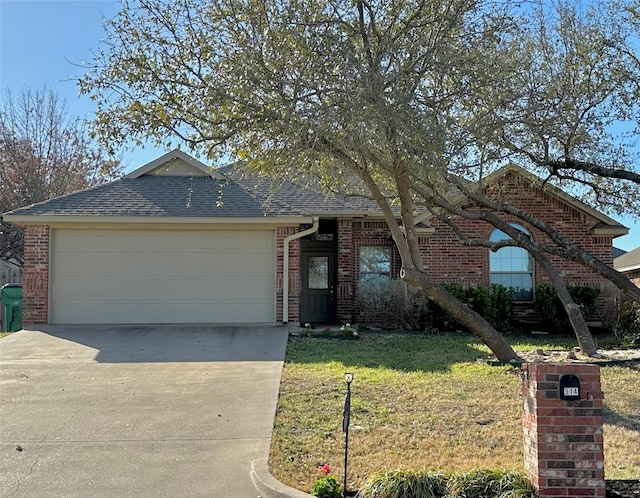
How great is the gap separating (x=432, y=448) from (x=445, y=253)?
9.86 m

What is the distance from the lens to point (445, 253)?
49.7ft

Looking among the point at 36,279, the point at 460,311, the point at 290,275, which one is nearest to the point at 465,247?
the point at 290,275

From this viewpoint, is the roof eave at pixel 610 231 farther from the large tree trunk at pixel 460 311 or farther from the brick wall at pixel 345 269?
the large tree trunk at pixel 460 311

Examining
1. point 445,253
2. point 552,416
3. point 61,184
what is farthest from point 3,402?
point 61,184

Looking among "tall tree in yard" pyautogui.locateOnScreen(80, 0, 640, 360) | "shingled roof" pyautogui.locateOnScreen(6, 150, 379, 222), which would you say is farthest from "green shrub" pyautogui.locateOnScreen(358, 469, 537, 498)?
"shingled roof" pyautogui.locateOnScreen(6, 150, 379, 222)

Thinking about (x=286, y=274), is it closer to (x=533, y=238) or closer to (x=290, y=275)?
(x=290, y=275)

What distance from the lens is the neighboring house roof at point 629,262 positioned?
2428cm

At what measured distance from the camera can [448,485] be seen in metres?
4.59

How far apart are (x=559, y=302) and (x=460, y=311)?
5724mm

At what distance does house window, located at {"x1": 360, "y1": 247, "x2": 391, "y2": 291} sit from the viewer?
15289 mm

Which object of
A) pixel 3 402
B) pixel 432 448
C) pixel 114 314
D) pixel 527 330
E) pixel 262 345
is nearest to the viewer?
pixel 432 448

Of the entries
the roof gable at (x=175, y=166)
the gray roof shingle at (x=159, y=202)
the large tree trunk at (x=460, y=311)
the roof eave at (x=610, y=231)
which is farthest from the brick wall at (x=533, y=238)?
the roof gable at (x=175, y=166)

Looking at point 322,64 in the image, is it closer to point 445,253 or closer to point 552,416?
point 552,416

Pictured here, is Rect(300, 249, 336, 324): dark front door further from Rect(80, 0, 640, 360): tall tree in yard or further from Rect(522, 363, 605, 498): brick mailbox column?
Rect(522, 363, 605, 498): brick mailbox column
